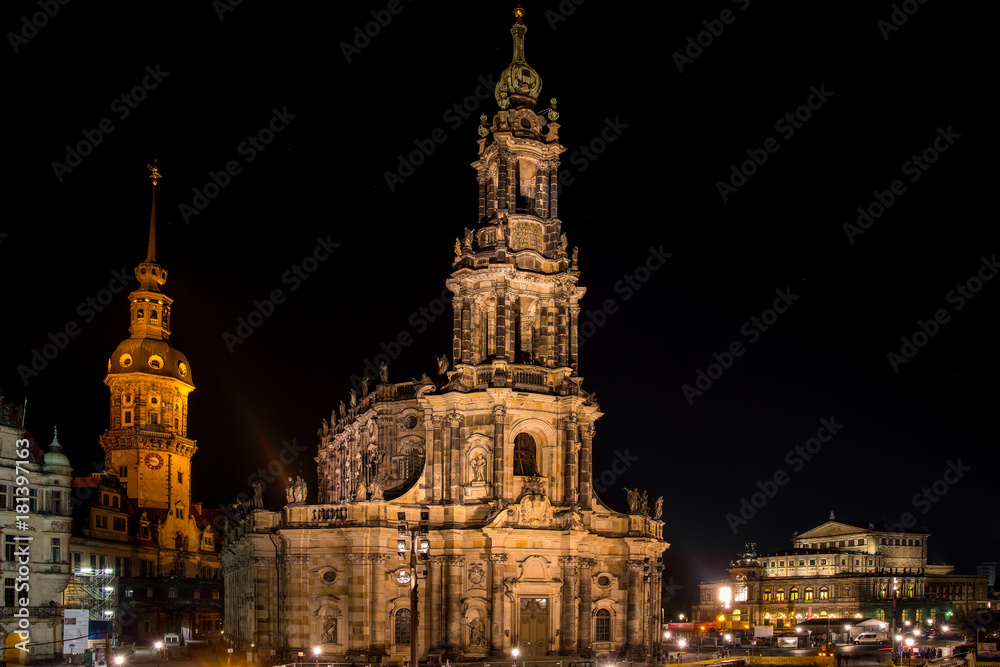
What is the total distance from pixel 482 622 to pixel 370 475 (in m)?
15.3

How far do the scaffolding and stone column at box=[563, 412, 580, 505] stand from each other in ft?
115

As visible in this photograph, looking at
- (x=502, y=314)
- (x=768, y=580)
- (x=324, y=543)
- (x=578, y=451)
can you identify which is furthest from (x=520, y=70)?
(x=768, y=580)

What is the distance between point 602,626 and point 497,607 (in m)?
8.25

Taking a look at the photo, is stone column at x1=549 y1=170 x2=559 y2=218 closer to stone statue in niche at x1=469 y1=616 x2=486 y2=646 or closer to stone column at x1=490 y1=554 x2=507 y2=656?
stone column at x1=490 y1=554 x2=507 y2=656

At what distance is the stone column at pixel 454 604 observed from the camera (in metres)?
60.3

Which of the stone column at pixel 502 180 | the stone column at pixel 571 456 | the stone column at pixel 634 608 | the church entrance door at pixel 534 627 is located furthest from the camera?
the stone column at pixel 502 180

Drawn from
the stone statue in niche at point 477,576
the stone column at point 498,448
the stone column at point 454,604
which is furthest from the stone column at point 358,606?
the stone column at point 498,448

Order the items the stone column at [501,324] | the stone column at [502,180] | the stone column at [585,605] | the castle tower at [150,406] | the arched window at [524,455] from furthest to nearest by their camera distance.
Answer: the castle tower at [150,406]
the stone column at [502,180]
the arched window at [524,455]
the stone column at [501,324]
the stone column at [585,605]

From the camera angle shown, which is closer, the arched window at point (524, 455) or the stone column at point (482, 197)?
the arched window at point (524, 455)

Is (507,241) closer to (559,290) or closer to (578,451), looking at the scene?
(559,290)

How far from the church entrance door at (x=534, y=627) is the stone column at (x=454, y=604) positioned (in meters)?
3.74

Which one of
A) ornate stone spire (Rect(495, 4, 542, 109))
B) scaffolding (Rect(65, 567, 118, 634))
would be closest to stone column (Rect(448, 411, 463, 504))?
ornate stone spire (Rect(495, 4, 542, 109))

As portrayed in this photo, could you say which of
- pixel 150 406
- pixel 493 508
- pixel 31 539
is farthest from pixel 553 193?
pixel 150 406

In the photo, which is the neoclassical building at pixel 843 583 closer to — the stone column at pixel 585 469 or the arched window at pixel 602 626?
the arched window at pixel 602 626
